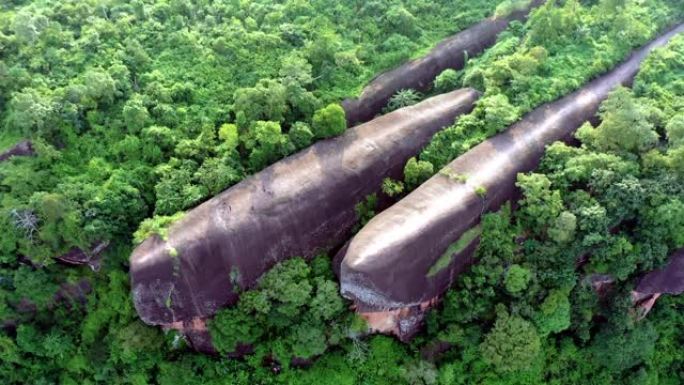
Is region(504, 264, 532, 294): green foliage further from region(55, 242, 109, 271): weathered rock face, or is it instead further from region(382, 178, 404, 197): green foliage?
region(55, 242, 109, 271): weathered rock face

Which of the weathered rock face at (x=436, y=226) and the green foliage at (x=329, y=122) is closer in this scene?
the weathered rock face at (x=436, y=226)

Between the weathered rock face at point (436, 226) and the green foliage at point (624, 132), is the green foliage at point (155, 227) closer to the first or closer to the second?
the weathered rock face at point (436, 226)

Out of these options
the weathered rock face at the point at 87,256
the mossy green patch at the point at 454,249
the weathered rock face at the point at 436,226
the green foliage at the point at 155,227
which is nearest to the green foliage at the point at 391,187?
the weathered rock face at the point at 436,226

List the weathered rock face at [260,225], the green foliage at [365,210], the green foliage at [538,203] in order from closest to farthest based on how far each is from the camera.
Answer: the weathered rock face at [260,225]
the green foliage at [538,203]
the green foliage at [365,210]

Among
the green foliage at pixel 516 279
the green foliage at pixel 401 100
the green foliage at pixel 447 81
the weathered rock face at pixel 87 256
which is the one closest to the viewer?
the green foliage at pixel 516 279

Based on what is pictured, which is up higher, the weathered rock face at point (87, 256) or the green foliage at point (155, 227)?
the green foliage at point (155, 227)

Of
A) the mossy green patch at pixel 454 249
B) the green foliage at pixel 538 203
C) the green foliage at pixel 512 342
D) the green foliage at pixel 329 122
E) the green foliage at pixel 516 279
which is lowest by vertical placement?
the green foliage at pixel 512 342

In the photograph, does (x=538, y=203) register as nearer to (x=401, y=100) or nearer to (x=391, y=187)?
(x=391, y=187)

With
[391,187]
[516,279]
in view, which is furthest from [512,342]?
[391,187]

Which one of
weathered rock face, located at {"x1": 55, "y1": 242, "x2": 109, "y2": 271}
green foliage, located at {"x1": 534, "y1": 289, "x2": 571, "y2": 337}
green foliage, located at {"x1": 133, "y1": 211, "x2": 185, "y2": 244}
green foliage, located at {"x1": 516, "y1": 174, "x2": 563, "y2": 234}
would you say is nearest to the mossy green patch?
green foliage, located at {"x1": 516, "y1": 174, "x2": 563, "y2": 234}
